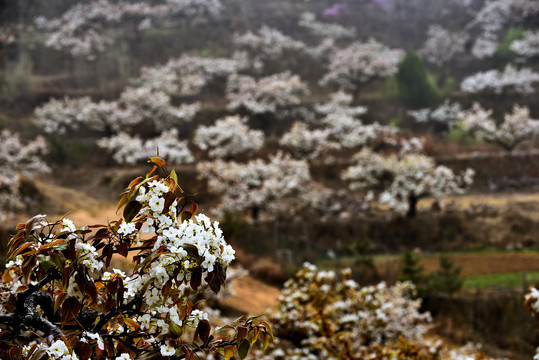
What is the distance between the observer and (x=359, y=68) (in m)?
30.2

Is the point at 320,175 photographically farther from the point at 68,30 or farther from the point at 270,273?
the point at 68,30

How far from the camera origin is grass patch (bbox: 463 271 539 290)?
12380mm

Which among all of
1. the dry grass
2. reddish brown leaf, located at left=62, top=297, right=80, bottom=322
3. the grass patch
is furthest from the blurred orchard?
the grass patch

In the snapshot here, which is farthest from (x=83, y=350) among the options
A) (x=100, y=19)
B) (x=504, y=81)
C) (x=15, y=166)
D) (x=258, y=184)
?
(x=100, y=19)

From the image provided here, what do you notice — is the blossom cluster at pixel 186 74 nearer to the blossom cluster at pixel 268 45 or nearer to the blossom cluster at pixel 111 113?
the blossom cluster at pixel 111 113

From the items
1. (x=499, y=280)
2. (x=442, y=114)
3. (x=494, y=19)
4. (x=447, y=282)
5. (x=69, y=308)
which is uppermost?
(x=494, y=19)

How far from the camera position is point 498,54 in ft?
105

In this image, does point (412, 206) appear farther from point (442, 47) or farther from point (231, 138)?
point (442, 47)

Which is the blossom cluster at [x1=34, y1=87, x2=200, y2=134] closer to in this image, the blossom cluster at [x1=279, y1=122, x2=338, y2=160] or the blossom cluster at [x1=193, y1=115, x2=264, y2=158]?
the blossom cluster at [x1=193, y1=115, x2=264, y2=158]

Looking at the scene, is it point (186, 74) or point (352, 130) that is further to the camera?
point (186, 74)

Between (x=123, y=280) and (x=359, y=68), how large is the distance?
95.9 feet

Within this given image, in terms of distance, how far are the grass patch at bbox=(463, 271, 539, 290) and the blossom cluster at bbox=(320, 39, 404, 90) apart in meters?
18.3

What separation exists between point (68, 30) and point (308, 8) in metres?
17.4

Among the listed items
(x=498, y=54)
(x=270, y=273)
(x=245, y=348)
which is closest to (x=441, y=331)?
(x=270, y=273)
